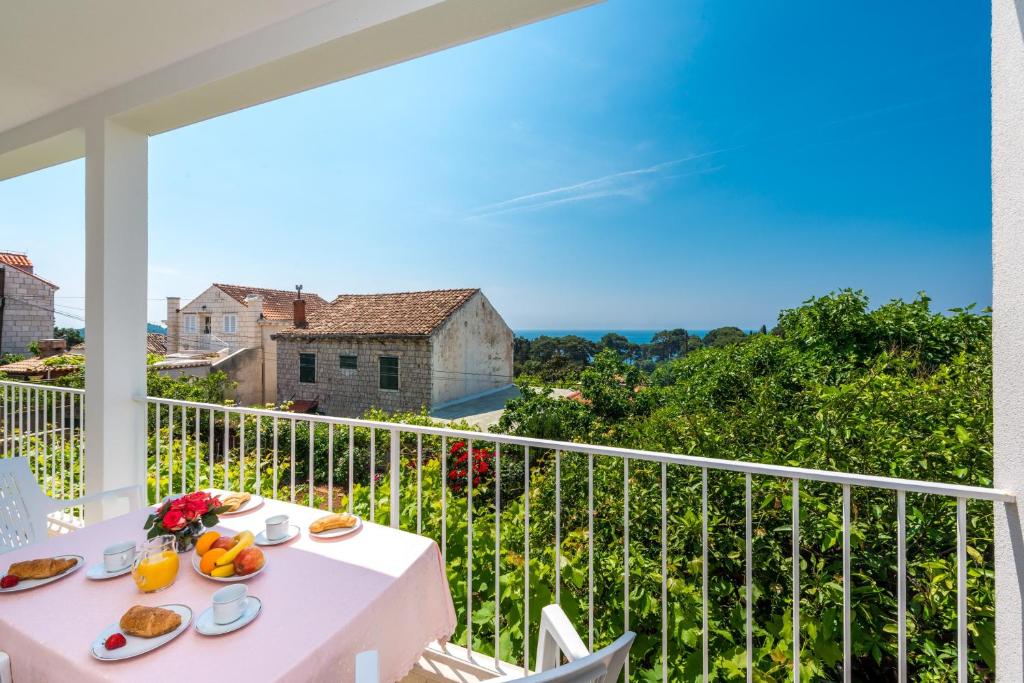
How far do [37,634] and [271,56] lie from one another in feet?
6.86

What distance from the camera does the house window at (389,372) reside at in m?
9.73

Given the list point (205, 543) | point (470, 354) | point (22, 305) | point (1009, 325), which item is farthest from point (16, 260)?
point (1009, 325)

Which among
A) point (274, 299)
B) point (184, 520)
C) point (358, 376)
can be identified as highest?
point (274, 299)

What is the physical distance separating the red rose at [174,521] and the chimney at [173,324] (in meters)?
12.5

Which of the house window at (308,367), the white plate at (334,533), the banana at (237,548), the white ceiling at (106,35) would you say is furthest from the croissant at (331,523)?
the house window at (308,367)

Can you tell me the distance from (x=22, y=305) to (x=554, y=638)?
33.3ft

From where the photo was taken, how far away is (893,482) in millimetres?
1187

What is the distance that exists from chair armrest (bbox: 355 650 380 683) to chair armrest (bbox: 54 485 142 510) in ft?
4.97

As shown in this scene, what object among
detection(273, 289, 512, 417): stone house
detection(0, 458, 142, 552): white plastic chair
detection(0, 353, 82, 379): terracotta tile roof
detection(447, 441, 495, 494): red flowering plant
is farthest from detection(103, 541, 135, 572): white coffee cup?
detection(273, 289, 512, 417): stone house

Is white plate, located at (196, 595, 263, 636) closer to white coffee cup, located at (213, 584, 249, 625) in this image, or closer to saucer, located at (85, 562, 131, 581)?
white coffee cup, located at (213, 584, 249, 625)

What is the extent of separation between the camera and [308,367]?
10766mm

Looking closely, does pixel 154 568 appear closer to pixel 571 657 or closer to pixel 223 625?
pixel 223 625

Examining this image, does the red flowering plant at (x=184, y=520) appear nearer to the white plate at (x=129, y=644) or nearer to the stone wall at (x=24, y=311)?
the white plate at (x=129, y=644)

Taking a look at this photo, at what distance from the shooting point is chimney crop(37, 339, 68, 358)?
768 cm
